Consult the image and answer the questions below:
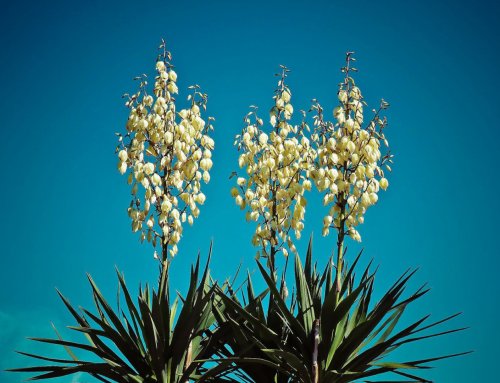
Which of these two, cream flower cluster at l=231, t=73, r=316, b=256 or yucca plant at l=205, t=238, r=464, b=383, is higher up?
cream flower cluster at l=231, t=73, r=316, b=256

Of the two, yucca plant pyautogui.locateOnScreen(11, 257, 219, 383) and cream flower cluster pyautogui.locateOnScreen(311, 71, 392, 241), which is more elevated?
cream flower cluster pyautogui.locateOnScreen(311, 71, 392, 241)

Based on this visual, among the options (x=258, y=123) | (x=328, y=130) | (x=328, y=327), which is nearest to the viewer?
(x=328, y=327)

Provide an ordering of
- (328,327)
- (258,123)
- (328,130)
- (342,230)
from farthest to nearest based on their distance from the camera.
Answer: (258,123) → (328,130) → (342,230) → (328,327)

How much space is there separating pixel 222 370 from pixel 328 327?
0.72m

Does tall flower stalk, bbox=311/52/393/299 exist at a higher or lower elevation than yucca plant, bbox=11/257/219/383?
higher

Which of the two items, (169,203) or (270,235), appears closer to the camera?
(169,203)

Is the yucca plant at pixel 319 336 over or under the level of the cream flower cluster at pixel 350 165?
under

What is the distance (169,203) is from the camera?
4.54 meters

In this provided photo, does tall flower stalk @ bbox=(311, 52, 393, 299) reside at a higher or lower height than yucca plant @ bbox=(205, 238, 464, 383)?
higher

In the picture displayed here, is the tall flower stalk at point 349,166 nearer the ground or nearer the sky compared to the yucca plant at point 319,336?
nearer the sky

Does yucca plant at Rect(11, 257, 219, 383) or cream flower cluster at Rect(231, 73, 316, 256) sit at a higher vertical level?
cream flower cluster at Rect(231, 73, 316, 256)

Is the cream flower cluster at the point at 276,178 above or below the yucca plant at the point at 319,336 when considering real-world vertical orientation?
above

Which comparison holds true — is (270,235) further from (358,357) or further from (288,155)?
(358,357)

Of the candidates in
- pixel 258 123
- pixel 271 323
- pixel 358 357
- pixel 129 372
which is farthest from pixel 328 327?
pixel 258 123
